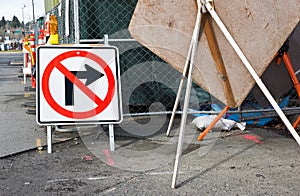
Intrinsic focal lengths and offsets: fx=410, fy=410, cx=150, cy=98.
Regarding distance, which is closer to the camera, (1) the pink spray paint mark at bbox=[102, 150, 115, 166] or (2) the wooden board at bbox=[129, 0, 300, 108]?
(2) the wooden board at bbox=[129, 0, 300, 108]

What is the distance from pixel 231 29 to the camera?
3.58 meters

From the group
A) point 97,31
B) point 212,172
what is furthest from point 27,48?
point 212,172

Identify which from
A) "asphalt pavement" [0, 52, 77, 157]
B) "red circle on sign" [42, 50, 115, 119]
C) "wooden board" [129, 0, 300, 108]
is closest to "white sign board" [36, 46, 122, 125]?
Answer: "red circle on sign" [42, 50, 115, 119]

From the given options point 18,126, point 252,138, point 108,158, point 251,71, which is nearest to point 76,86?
point 108,158

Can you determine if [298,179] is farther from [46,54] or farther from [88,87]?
[46,54]

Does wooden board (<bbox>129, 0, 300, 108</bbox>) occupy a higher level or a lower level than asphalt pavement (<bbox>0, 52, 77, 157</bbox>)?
higher

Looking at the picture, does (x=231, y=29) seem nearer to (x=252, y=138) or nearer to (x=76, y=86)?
(x=76, y=86)

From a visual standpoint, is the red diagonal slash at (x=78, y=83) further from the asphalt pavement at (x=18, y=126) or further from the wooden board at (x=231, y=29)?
the wooden board at (x=231, y=29)

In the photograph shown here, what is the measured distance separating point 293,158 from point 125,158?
180cm

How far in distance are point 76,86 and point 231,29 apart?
1.97m

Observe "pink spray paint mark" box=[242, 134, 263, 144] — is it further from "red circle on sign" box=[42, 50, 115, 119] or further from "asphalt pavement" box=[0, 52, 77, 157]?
"asphalt pavement" box=[0, 52, 77, 157]

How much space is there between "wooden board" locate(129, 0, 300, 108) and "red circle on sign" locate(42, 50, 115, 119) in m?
0.98

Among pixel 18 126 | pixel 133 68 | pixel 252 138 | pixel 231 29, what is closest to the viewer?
pixel 231 29

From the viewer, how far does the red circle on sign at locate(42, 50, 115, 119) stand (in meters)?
4.64
